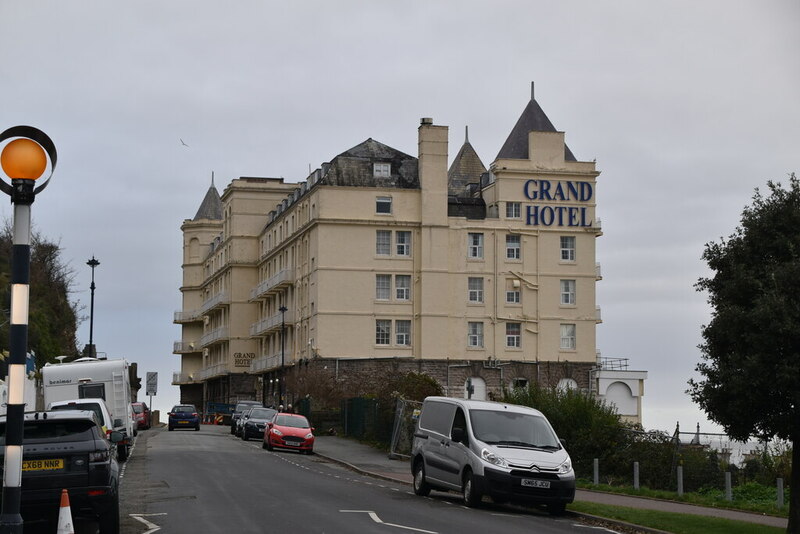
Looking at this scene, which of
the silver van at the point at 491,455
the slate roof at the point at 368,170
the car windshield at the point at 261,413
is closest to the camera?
the silver van at the point at 491,455

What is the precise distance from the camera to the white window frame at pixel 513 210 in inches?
3297

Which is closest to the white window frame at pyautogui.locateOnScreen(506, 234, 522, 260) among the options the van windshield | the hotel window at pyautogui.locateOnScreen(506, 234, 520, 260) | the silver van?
the hotel window at pyautogui.locateOnScreen(506, 234, 520, 260)

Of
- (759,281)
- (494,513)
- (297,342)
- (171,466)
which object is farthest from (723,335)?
(297,342)

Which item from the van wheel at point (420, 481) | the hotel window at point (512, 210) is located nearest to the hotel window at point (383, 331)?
the hotel window at point (512, 210)

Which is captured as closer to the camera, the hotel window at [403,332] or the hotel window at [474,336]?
the hotel window at [403,332]

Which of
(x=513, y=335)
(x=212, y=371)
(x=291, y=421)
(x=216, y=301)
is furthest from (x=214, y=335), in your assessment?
(x=291, y=421)

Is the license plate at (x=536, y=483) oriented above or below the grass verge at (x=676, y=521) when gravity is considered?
above

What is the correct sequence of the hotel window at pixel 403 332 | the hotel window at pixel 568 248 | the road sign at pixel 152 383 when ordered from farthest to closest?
the hotel window at pixel 568 248 < the hotel window at pixel 403 332 < the road sign at pixel 152 383

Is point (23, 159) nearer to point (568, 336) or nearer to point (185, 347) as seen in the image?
point (568, 336)

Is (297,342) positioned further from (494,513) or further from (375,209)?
(494,513)

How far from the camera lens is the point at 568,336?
84.0 m

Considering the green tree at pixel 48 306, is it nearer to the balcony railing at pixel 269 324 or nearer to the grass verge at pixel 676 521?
the balcony railing at pixel 269 324

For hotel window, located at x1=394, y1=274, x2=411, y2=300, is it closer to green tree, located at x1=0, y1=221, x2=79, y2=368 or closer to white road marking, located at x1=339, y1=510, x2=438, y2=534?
green tree, located at x1=0, y1=221, x2=79, y2=368

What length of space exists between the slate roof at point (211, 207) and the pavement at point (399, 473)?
228ft
